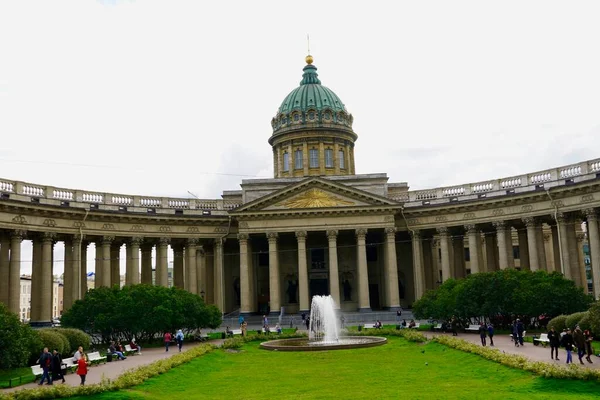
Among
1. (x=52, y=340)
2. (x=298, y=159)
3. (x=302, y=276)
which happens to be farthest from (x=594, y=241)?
(x=52, y=340)

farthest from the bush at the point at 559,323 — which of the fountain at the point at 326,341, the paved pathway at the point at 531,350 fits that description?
the fountain at the point at 326,341

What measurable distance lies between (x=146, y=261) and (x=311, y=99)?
101 ft

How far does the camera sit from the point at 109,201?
60.1 metres

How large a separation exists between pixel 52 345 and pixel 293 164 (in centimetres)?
4984

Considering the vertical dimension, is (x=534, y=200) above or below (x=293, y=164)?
below

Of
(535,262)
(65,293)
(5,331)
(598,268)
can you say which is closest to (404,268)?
(535,262)

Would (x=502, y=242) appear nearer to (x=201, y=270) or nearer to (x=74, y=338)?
(x=201, y=270)

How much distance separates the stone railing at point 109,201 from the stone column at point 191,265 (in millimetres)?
3169

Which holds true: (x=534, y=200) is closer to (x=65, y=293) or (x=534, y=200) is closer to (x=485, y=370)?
(x=485, y=370)

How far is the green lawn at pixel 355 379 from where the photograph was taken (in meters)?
21.5

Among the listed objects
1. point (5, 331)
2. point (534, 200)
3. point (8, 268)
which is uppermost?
point (534, 200)

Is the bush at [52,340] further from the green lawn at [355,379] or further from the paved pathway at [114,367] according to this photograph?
the green lawn at [355,379]

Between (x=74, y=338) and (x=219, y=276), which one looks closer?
(x=74, y=338)

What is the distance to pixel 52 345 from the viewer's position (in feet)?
109
